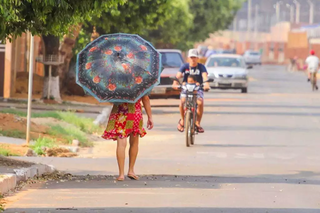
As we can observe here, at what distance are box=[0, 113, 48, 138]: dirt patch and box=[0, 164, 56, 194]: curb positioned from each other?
5.68 m

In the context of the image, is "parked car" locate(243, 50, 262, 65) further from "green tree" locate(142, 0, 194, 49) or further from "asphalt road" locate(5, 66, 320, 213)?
"asphalt road" locate(5, 66, 320, 213)

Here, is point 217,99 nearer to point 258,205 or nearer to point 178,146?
point 178,146

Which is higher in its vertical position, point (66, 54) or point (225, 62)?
point (66, 54)

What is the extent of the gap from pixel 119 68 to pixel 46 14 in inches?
50.4

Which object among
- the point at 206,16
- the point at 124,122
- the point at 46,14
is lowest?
the point at 124,122

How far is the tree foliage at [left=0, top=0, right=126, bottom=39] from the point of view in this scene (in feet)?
39.9

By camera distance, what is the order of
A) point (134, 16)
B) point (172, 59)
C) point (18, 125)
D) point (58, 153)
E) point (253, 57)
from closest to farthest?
point (58, 153) → point (18, 125) → point (134, 16) → point (172, 59) → point (253, 57)

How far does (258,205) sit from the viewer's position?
33.3 feet

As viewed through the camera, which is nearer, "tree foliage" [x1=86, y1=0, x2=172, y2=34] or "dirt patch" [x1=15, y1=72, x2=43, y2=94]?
"tree foliage" [x1=86, y1=0, x2=172, y2=34]

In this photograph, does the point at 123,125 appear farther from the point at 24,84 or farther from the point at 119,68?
the point at 24,84

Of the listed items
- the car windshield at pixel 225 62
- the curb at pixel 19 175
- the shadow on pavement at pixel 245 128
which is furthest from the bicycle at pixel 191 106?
the car windshield at pixel 225 62

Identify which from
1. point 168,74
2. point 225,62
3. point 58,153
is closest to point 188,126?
point 58,153

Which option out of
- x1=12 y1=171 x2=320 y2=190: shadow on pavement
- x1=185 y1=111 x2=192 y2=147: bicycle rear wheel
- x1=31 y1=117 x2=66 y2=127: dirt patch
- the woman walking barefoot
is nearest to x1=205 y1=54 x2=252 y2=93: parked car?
x1=31 y1=117 x2=66 y2=127: dirt patch

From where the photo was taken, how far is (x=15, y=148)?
17062mm
